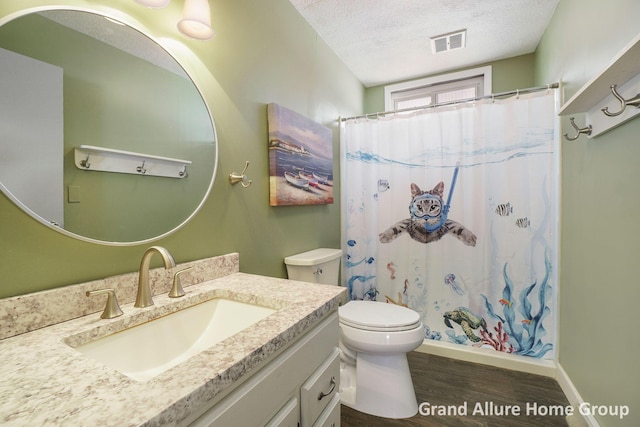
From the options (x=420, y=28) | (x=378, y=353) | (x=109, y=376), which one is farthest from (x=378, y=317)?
(x=420, y=28)

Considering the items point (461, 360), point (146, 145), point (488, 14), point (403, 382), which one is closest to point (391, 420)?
point (403, 382)

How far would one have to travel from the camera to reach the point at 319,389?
0.85m

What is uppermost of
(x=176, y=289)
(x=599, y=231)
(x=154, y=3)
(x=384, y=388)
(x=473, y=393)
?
(x=154, y=3)

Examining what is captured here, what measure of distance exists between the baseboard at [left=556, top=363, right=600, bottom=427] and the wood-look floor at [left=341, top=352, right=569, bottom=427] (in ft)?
0.11

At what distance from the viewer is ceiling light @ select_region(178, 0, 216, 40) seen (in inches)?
38.9

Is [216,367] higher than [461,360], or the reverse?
[216,367]

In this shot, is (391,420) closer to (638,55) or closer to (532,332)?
(532,332)

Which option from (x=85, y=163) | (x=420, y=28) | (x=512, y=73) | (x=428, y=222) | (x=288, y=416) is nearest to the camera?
(x=288, y=416)

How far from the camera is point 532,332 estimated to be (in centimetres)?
187

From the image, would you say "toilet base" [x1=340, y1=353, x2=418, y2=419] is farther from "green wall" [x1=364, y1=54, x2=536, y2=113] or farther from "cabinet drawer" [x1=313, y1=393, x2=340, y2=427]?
"green wall" [x1=364, y1=54, x2=536, y2=113]

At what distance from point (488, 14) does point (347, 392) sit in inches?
99.7

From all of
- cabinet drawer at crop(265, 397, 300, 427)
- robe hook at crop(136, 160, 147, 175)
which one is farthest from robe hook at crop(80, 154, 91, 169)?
cabinet drawer at crop(265, 397, 300, 427)

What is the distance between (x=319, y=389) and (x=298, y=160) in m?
1.23

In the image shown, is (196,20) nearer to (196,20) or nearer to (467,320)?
(196,20)
